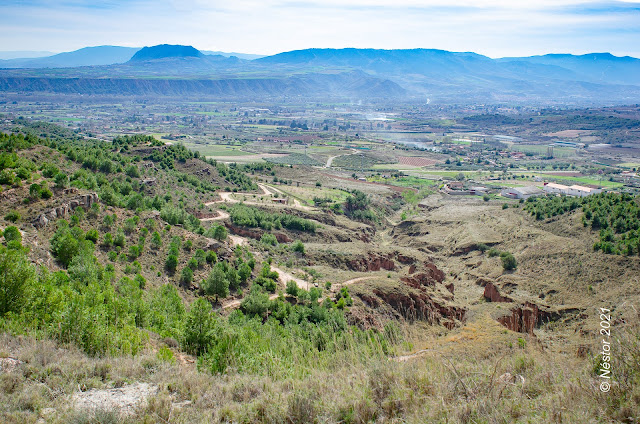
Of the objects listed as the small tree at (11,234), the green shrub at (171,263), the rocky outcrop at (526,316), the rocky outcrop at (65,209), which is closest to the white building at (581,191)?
the rocky outcrop at (526,316)

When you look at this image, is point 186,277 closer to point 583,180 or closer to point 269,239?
point 269,239

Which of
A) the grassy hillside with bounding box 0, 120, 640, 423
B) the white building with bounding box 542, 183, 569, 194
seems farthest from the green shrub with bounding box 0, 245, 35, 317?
the white building with bounding box 542, 183, 569, 194

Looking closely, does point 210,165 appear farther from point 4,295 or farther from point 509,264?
point 4,295

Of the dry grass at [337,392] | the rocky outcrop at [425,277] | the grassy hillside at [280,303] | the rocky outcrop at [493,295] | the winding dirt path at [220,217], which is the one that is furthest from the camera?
the winding dirt path at [220,217]

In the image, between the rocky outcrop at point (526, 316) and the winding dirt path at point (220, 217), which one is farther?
the winding dirt path at point (220, 217)

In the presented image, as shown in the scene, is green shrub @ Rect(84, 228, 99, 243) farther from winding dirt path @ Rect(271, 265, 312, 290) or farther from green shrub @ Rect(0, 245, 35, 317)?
winding dirt path @ Rect(271, 265, 312, 290)

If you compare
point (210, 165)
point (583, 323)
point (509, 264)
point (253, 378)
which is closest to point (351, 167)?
point (210, 165)

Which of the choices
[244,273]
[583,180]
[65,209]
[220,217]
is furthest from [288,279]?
[583,180]

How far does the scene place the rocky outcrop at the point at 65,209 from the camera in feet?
80.3

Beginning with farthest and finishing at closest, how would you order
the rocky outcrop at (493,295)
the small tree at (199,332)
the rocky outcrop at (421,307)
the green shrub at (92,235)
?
the rocky outcrop at (493,295) → the rocky outcrop at (421,307) → the green shrub at (92,235) → the small tree at (199,332)

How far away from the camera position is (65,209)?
86.4ft

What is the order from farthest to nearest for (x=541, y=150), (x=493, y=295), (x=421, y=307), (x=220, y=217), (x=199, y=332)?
1. (x=541, y=150)
2. (x=220, y=217)
3. (x=493, y=295)
4. (x=421, y=307)
5. (x=199, y=332)

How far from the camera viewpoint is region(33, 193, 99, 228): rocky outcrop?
24484mm

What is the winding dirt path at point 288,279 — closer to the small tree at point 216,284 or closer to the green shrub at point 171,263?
the small tree at point 216,284
